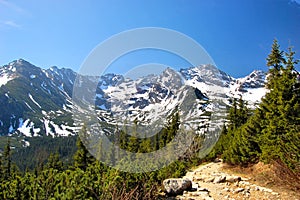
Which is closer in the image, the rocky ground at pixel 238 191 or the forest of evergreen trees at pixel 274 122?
the rocky ground at pixel 238 191

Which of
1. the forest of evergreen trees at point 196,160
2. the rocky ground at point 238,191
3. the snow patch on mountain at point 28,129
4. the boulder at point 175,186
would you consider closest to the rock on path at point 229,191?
the rocky ground at point 238,191

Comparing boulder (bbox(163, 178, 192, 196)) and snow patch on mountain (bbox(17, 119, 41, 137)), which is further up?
snow patch on mountain (bbox(17, 119, 41, 137))

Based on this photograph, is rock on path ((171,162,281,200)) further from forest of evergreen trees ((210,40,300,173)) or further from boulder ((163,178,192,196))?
forest of evergreen trees ((210,40,300,173))

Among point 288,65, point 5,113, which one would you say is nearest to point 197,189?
point 288,65

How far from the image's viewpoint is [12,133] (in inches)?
6836

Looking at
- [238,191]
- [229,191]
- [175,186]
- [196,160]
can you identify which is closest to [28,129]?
[196,160]

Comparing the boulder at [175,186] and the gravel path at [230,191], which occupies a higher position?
the boulder at [175,186]

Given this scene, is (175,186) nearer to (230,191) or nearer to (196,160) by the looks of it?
(230,191)

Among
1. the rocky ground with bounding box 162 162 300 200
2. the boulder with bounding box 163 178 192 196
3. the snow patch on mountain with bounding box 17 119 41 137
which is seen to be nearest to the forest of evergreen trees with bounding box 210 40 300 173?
the rocky ground with bounding box 162 162 300 200

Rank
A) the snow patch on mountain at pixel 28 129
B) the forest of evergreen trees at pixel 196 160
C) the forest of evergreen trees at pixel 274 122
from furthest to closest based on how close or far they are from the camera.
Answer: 1. the snow patch on mountain at pixel 28 129
2. the forest of evergreen trees at pixel 274 122
3. the forest of evergreen trees at pixel 196 160

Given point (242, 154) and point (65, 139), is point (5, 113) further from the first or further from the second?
point (242, 154)

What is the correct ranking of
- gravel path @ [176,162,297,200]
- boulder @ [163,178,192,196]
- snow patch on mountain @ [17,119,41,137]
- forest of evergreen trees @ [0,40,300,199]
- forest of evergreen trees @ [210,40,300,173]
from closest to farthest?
forest of evergreen trees @ [0,40,300,199], gravel path @ [176,162,297,200], boulder @ [163,178,192,196], forest of evergreen trees @ [210,40,300,173], snow patch on mountain @ [17,119,41,137]

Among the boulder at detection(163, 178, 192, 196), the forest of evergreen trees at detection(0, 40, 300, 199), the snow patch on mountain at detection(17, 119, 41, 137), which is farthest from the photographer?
the snow patch on mountain at detection(17, 119, 41, 137)

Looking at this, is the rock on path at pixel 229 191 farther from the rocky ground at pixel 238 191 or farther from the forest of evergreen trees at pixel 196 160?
the forest of evergreen trees at pixel 196 160
